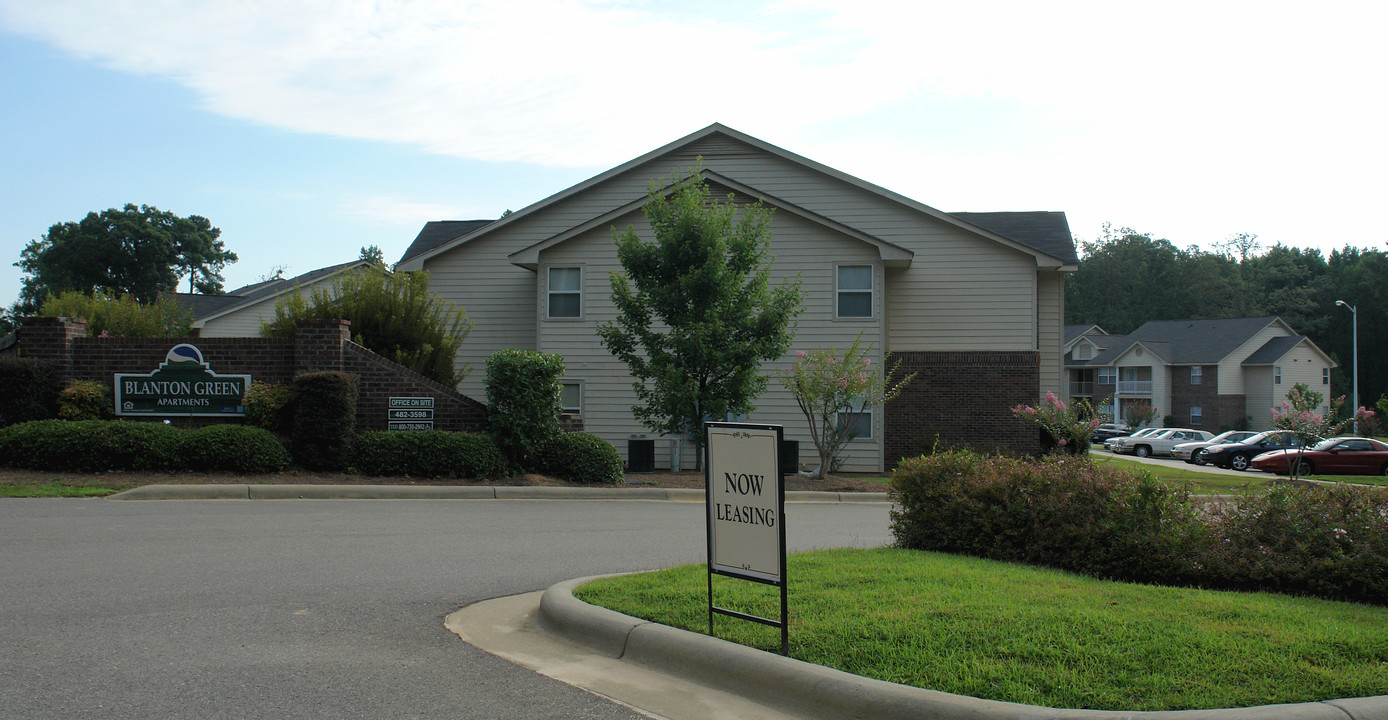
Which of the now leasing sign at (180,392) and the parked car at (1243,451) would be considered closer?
the now leasing sign at (180,392)

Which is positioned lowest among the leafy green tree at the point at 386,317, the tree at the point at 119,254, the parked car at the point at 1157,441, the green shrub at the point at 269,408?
the parked car at the point at 1157,441

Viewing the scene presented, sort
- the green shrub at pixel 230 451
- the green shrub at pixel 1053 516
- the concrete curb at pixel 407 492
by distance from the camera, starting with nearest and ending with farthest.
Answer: the green shrub at pixel 1053 516 < the concrete curb at pixel 407 492 < the green shrub at pixel 230 451

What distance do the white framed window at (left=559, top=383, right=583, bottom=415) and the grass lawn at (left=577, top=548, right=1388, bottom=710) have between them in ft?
54.3

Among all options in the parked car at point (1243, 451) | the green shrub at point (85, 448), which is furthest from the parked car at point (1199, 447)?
the green shrub at point (85, 448)

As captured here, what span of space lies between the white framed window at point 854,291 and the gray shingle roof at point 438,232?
1080 centimetres

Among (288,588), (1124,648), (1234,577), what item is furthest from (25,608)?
(1234,577)

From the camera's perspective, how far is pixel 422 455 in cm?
1500

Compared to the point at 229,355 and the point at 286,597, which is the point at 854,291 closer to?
the point at 229,355

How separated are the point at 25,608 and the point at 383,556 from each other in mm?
2950

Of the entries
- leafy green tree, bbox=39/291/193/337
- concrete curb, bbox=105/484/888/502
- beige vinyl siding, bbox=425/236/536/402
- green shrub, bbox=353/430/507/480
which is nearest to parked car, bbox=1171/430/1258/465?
beige vinyl siding, bbox=425/236/536/402

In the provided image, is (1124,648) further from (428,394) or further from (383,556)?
(428,394)

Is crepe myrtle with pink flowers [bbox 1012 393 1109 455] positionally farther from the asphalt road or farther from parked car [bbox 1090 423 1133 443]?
parked car [bbox 1090 423 1133 443]

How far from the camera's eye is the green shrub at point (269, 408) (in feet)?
50.1

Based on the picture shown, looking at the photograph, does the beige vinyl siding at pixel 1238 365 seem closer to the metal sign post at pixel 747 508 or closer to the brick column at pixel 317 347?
the brick column at pixel 317 347
